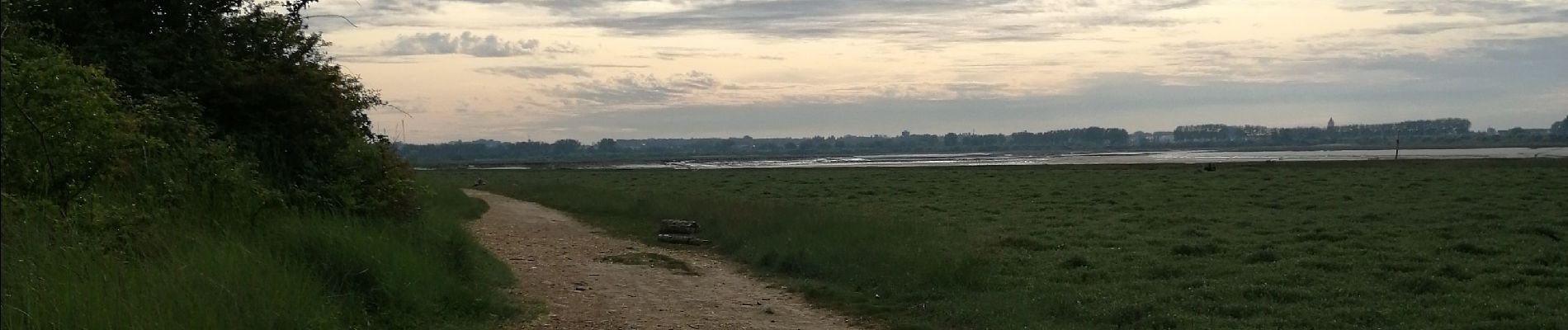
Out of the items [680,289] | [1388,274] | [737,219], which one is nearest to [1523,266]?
[1388,274]

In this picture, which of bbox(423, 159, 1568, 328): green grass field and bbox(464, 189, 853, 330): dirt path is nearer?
bbox(464, 189, 853, 330): dirt path

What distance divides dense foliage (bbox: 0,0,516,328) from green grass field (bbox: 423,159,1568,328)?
442cm

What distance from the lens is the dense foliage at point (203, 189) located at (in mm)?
6840

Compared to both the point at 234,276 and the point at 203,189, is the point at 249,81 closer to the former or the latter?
the point at 203,189

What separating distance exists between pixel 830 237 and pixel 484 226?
32.7ft

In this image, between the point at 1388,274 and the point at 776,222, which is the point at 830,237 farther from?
the point at 1388,274

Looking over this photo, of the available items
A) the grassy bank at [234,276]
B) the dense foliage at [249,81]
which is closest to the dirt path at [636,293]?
the grassy bank at [234,276]

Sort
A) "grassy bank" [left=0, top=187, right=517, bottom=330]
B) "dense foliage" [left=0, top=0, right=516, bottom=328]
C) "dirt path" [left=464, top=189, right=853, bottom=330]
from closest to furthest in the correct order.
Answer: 1. "grassy bank" [left=0, top=187, right=517, bottom=330]
2. "dense foliage" [left=0, top=0, right=516, bottom=328]
3. "dirt path" [left=464, top=189, right=853, bottom=330]

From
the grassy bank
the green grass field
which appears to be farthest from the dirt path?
the grassy bank

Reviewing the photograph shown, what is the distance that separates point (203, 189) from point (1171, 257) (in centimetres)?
1216

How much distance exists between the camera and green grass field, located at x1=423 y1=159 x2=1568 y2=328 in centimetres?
1084

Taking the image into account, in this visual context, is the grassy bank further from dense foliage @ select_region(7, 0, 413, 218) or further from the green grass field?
the green grass field

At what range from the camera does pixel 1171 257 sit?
51.9 feet

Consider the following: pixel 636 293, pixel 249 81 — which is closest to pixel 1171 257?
pixel 636 293
